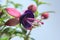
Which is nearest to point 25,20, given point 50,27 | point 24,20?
point 24,20

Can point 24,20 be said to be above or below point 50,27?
above

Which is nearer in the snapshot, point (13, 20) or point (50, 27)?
point (13, 20)

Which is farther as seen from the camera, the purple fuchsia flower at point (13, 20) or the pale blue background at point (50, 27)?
the pale blue background at point (50, 27)

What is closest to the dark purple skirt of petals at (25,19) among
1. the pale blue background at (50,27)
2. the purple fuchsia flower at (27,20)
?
the purple fuchsia flower at (27,20)

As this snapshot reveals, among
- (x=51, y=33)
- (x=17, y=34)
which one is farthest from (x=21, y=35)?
(x=51, y=33)

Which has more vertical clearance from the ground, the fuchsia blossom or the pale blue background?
the fuchsia blossom

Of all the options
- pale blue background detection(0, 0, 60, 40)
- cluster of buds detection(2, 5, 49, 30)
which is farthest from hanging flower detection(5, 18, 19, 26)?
pale blue background detection(0, 0, 60, 40)

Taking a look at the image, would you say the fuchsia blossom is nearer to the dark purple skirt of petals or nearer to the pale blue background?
the dark purple skirt of petals

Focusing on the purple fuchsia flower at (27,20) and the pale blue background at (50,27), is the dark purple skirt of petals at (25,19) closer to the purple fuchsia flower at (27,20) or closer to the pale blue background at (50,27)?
the purple fuchsia flower at (27,20)

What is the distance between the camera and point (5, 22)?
49 centimetres

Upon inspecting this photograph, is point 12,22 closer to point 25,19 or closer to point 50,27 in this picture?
point 25,19

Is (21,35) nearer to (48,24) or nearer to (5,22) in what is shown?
(5,22)

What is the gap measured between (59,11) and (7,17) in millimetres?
821

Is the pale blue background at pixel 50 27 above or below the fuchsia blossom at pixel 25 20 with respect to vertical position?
below
